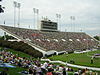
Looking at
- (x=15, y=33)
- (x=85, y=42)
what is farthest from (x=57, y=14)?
(x=15, y=33)

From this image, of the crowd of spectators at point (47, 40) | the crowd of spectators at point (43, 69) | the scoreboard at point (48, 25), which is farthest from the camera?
the scoreboard at point (48, 25)

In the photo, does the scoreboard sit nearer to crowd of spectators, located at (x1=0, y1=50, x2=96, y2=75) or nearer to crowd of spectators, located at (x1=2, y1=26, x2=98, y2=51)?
crowd of spectators, located at (x1=2, y1=26, x2=98, y2=51)

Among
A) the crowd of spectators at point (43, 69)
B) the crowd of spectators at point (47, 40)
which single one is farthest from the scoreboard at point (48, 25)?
the crowd of spectators at point (43, 69)

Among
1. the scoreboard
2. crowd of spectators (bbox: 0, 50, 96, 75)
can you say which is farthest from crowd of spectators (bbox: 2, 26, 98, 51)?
crowd of spectators (bbox: 0, 50, 96, 75)

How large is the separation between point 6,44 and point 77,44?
151 feet

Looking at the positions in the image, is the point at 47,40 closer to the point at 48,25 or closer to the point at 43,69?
the point at 48,25

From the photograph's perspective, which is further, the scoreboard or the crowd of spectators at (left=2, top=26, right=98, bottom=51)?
the scoreboard

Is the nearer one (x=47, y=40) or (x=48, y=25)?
(x=47, y=40)

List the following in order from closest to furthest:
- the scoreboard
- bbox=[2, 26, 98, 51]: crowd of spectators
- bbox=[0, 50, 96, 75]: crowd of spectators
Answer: bbox=[0, 50, 96, 75]: crowd of spectators, bbox=[2, 26, 98, 51]: crowd of spectators, the scoreboard

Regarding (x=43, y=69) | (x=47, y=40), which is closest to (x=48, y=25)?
(x=47, y=40)

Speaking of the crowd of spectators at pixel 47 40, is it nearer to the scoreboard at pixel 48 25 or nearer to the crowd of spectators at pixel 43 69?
the scoreboard at pixel 48 25

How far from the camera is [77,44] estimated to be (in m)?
101

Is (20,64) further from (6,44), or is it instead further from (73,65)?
(6,44)

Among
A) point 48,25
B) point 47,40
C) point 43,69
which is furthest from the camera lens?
point 48,25
